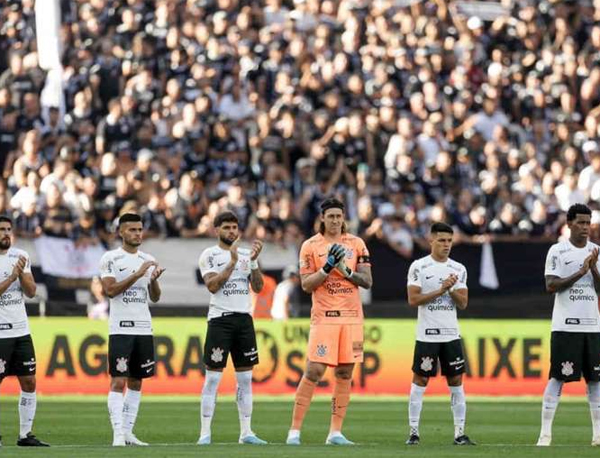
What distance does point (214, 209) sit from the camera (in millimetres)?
29141

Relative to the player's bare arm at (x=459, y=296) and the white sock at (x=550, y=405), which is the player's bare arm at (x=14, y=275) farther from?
the white sock at (x=550, y=405)

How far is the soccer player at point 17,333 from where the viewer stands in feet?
61.0

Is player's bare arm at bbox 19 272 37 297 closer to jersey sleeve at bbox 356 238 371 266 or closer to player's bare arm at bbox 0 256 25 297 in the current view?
player's bare arm at bbox 0 256 25 297

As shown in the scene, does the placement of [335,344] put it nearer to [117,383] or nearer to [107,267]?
[117,383]

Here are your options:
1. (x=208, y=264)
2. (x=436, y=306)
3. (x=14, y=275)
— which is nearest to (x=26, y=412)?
(x=14, y=275)

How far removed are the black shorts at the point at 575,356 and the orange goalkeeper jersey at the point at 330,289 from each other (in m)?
2.21

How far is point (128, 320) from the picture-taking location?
60.8 feet

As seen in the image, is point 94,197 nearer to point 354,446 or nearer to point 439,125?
point 439,125

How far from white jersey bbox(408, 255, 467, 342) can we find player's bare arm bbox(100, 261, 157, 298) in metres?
2.95

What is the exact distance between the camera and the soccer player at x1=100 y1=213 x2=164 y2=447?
18453 millimetres

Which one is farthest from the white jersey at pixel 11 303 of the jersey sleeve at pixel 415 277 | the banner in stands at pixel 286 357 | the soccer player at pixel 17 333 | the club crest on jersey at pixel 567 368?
the banner in stands at pixel 286 357

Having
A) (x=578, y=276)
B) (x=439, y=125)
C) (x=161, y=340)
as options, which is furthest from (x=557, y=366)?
(x=439, y=125)

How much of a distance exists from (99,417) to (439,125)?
494 inches

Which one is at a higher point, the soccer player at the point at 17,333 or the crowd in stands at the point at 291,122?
the crowd in stands at the point at 291,122
